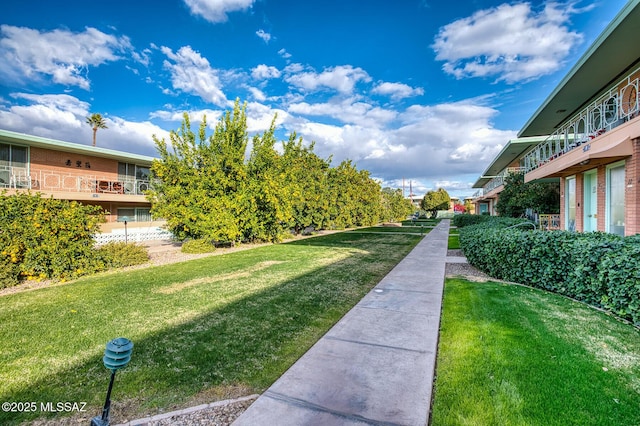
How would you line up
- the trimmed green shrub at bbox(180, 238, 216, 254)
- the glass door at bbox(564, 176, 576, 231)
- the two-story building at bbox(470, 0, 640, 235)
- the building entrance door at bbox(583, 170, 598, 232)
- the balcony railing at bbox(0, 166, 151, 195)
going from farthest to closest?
1. the balcony railing at bbox(0, 166, 151, 195)
2. the glass door at bbox(564, 176, 576, 231)
3. the trimmed green shrub at bbox(180, 238, 216, 254)
4. the building entrance door at bbox(583, 170, 598, 232)
5. the two-story building at bbox(470, 0, 640, 235)

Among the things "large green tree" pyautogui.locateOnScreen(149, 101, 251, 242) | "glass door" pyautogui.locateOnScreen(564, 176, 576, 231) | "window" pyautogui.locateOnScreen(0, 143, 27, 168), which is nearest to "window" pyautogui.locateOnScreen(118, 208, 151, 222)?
"window" pyautogui.locateOnScreen(0, 143, 27, 168)

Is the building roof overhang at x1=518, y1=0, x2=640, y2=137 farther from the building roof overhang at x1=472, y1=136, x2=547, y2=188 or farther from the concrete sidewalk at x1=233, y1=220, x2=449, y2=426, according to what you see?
the concrete sidewalk at x1=233, y1=220, x2=449, y2=426

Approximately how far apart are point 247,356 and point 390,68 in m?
19.0

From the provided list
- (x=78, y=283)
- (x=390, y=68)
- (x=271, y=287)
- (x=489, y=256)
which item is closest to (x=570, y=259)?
(x=489, y=256)

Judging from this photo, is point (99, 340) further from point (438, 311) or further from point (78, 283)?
point (438, 311)

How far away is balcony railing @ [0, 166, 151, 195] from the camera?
15.5 m

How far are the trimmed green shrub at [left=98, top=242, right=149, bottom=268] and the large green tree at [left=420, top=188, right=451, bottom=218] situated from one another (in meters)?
55.4

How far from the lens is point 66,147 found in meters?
17.6

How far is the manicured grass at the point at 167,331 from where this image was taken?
318cm

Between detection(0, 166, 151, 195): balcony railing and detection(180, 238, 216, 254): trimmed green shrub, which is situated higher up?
detection(0, 166, 151, 195): balcony railing

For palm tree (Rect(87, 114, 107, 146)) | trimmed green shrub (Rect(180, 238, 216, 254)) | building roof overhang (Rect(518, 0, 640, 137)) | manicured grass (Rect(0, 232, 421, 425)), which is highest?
palm tree (Rect(87, 114, 107, 146))

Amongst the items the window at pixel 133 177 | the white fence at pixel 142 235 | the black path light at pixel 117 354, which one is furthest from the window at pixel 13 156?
the black path light at pixel 117 354

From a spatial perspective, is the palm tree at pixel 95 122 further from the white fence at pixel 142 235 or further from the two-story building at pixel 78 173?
the white fence at pixel 142 235

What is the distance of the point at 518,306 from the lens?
5707mm
